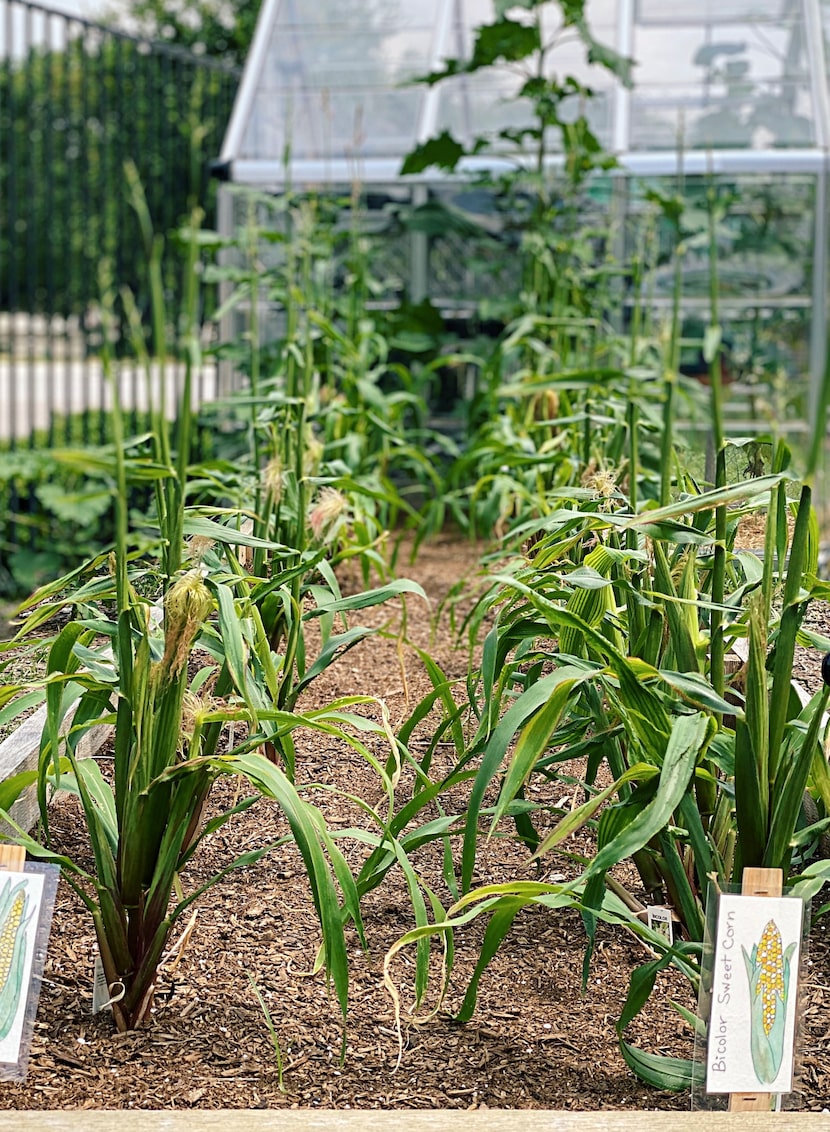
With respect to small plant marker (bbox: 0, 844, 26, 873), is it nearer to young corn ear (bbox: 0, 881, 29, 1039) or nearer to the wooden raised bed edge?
young corn ear (bbox: 0, 881, 29, 1039)

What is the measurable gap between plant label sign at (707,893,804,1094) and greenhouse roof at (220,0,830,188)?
378cm

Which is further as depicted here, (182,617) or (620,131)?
(620,131)

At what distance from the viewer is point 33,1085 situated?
3.68 feet

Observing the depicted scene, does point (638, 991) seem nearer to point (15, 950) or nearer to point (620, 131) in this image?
point (15, 950)

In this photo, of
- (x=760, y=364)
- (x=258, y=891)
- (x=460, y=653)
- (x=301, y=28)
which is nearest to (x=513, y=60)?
(x=760, y=364)

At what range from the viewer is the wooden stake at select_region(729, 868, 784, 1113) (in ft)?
3.44

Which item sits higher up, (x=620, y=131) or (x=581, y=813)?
(x=620, y=131)

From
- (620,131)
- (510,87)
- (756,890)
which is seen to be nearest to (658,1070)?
(756,890)

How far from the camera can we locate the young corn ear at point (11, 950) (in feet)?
3.50

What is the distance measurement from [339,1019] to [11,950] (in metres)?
0.35

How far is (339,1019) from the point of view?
1.25m

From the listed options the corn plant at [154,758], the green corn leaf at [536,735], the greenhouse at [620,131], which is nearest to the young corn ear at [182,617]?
the corn plant at [154,758]

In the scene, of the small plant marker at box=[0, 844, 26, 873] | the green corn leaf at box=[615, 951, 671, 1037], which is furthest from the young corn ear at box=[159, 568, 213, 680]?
the green corn leaf at box=[615, 951, 671, 1037]

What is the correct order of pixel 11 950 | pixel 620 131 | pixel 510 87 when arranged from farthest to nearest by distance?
pixel 510 87 → pixel 620 131 → pixel 11 950
